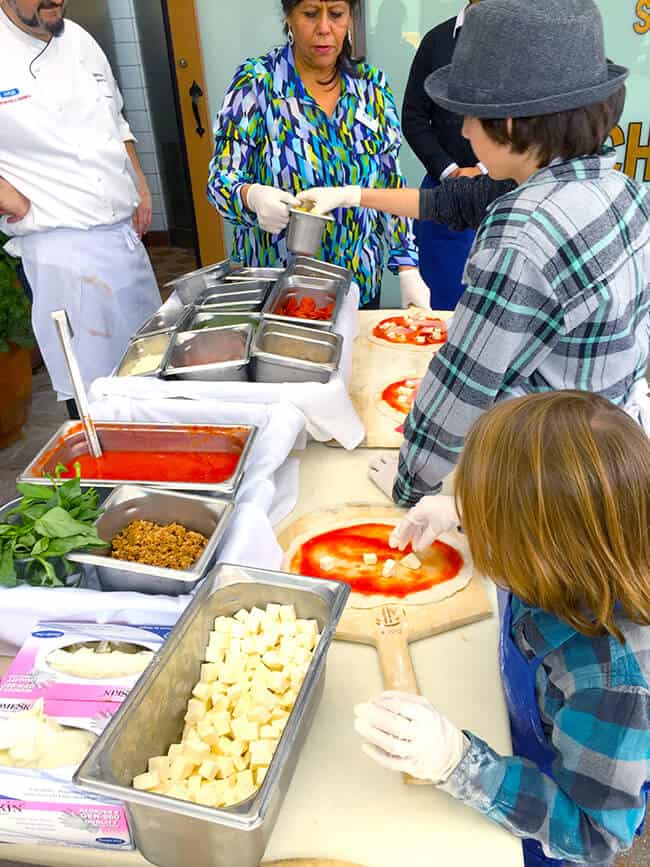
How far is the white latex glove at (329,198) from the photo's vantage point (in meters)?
2.09

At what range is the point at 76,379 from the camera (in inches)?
56.3

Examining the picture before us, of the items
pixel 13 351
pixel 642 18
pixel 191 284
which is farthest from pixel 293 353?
pixel 642 18

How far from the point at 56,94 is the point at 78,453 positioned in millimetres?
1497

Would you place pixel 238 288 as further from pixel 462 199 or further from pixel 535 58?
pixel 535 58

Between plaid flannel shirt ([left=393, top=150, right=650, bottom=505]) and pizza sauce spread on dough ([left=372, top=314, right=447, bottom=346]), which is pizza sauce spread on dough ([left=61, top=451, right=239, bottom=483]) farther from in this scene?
pizza sauce spread on dough ([left=372, top=314, right=447, bottom=346])

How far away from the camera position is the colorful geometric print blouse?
7.27 feet

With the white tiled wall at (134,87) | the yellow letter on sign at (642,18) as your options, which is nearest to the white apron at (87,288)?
the yellow letter on sign at (642,18)

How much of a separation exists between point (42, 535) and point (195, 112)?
378 cm

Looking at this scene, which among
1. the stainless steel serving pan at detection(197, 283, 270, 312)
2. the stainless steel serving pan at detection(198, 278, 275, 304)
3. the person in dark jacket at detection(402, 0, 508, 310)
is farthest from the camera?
the person in dark jacket at detection(402, 0, 508, 310)

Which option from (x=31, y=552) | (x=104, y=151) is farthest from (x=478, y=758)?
(x=104, y=151)

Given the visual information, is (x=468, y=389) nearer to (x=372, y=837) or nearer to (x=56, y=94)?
(x=372, y=837)

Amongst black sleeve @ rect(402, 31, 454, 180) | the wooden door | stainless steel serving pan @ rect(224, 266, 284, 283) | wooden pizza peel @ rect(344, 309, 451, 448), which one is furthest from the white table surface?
the wooden door

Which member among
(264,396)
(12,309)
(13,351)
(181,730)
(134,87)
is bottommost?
(13,351)

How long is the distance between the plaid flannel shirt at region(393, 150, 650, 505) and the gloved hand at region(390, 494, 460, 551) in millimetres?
139
